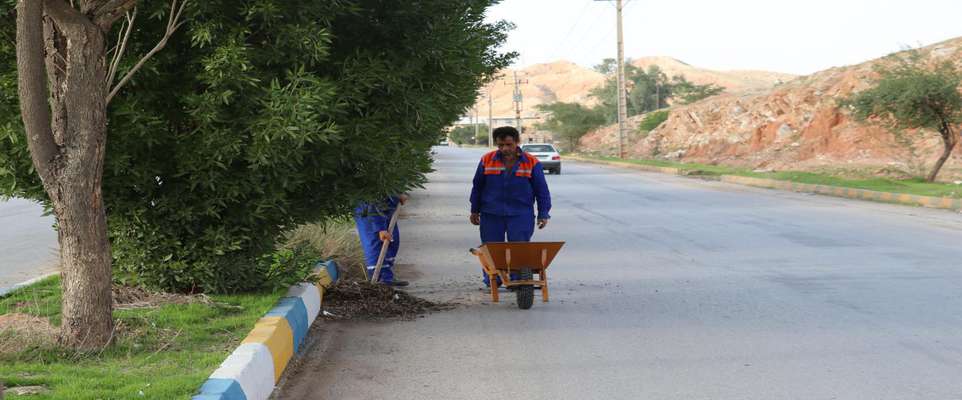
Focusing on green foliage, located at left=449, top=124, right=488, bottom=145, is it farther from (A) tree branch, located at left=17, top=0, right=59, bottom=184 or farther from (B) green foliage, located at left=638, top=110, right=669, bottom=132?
(A) tree branch, located at left=17, top=0, right=59, bottom=184

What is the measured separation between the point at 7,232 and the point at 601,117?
76853mm

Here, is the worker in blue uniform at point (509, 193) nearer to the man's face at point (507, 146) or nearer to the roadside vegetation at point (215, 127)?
the man's face at point (507, 146)

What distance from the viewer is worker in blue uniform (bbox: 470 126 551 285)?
9.13m

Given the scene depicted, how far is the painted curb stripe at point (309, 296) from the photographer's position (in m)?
7.68

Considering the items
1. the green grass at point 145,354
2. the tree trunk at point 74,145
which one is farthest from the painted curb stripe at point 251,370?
the tree trunk at point 74,145

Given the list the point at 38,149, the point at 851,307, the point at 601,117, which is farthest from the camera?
the point at 601,117

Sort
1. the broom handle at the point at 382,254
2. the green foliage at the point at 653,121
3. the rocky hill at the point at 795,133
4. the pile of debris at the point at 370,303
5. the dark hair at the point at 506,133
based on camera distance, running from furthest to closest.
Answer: the green foliage at the point at 653,121, the rocky hill at the point at 795,133, the broom handle at the point at 382,254, the dark hair at the point at 506,133, the pile of debris at the point at 370,303

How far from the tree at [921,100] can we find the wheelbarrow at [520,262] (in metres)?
21.0

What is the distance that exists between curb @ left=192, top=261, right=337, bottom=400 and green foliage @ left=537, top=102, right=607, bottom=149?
3180 inches

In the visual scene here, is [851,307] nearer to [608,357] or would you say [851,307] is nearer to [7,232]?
[608,357]

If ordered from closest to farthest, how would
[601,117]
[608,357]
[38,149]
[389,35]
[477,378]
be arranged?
[38,149]
[477,378]
[608,357]
[389,35]
[601,117]

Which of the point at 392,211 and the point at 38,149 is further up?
the point at 38,149

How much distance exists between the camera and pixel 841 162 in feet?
144

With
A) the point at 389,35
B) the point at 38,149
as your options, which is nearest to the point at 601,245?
the point at 389,35
